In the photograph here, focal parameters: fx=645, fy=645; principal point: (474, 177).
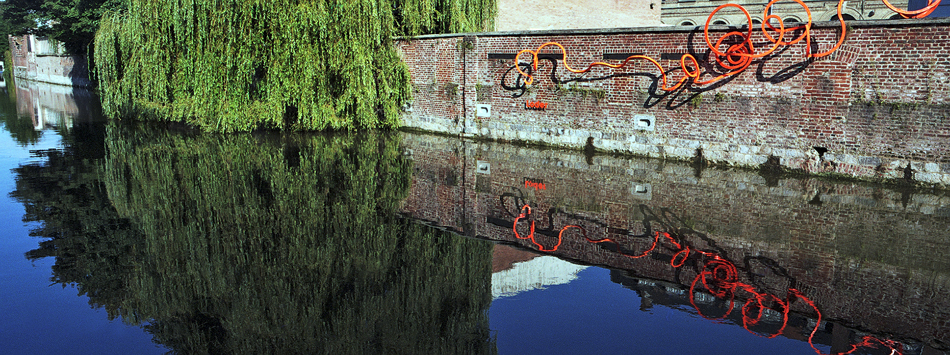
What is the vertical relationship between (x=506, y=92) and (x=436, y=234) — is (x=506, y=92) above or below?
above

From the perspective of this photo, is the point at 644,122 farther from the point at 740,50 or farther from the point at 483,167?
the point at 483,167

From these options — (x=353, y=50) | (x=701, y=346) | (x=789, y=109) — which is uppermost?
(x=353, y=50)

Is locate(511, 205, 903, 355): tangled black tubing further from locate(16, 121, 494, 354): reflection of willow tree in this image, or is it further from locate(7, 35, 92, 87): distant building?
locate(7, 35, 92, 87): distant building

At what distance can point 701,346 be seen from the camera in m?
4.47

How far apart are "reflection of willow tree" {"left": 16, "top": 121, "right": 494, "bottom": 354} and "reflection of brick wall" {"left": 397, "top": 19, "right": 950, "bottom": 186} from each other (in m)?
4.86

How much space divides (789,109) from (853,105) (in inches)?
36.7

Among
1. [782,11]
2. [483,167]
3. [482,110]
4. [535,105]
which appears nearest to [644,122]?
[535,105]

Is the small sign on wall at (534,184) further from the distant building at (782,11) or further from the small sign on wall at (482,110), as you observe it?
the distant building at (782,11)

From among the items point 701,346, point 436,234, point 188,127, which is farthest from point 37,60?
point 701,346

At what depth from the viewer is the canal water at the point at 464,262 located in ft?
15.2

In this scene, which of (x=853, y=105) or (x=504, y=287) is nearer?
(x=504, y=287)

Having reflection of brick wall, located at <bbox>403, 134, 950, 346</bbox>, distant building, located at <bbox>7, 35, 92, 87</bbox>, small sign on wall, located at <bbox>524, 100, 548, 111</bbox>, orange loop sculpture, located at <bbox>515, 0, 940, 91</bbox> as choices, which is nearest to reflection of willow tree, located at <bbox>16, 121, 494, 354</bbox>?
reflection of brick wall, located at <bbox>403, 134, 950, 346</bbox>

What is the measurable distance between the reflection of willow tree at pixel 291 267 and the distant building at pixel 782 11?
20.3m

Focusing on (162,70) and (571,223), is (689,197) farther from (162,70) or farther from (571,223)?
(162,70)
